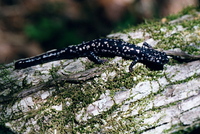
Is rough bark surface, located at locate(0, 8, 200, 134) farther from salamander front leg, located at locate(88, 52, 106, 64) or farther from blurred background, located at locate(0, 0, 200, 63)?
blurred background, located at locate(0, 0, 200, 63)

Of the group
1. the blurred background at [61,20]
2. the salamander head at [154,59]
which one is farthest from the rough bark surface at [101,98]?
the blurred background at [61,20]

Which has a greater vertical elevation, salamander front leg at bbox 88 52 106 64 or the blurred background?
the blurred background

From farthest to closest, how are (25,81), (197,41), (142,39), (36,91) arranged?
(142,39) → (197,41) → (25,81) → (36,91)

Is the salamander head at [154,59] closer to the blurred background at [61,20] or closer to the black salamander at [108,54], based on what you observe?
the black salamander at [108,54]

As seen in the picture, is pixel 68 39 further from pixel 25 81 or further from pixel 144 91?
pixel 144 91

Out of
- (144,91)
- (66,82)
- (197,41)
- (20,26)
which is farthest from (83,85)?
(20,26)

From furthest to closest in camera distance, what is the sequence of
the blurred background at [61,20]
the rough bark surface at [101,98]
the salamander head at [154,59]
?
the blurred background at [61,20] → the salamander head at [154,59] → the rough bark surface at [101,98]

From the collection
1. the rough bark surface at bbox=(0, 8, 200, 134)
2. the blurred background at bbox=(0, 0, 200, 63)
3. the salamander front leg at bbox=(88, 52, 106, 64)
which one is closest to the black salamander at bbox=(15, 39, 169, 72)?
the salamander front leg at bbox=(88, 52, 106, 64)
